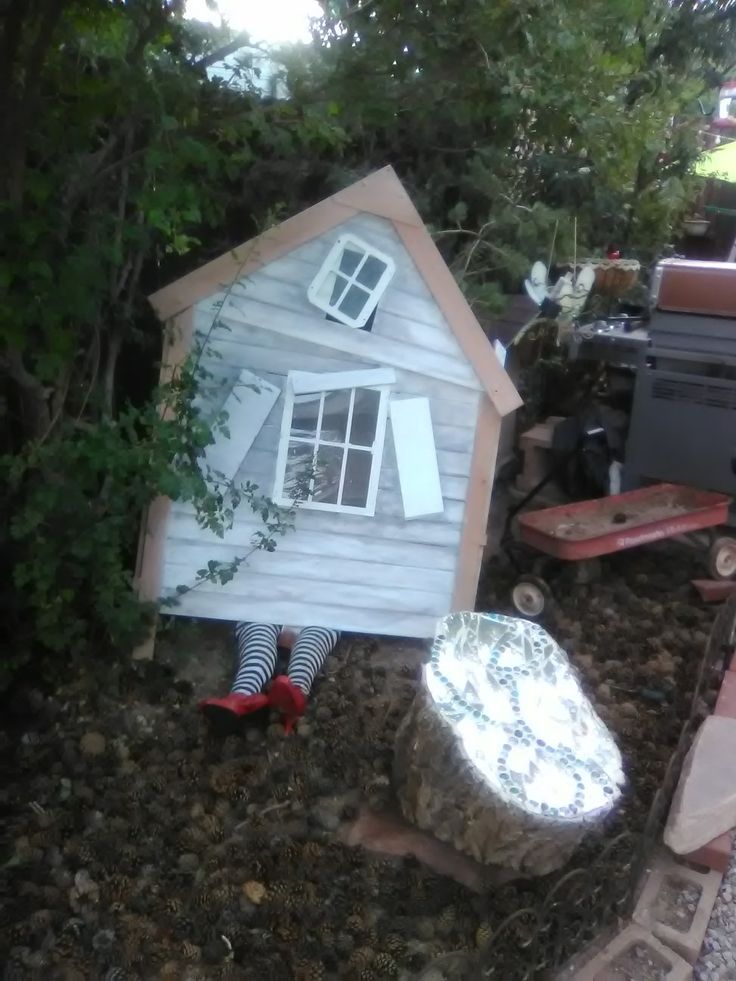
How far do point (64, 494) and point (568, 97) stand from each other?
7.46 ft

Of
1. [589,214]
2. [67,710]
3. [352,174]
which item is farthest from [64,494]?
[589,214]

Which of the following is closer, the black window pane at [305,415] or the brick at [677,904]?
the brick at [677,904]

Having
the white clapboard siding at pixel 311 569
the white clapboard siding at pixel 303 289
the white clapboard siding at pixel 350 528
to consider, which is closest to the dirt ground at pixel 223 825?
the white clapboard siding at pixel 311 569

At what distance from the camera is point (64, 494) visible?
2426mm

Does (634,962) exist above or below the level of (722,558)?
below

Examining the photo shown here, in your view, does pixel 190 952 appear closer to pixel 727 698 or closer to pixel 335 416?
pixel 335 416

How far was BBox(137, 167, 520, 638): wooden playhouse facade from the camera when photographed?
265 centimetres

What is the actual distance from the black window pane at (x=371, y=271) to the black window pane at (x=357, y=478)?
0.54m

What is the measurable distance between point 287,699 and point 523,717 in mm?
713

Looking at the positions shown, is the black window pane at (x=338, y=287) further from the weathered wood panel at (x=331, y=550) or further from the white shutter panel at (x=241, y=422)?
the weathered wood panel at (x=331, y=550)

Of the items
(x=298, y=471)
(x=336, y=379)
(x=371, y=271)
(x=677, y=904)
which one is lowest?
(x=677, y=904)

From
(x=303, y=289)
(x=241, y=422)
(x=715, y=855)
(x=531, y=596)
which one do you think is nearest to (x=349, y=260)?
(x=303, y=289)

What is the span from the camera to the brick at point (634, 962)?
1.98 meters

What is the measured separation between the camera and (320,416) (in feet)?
9.11
